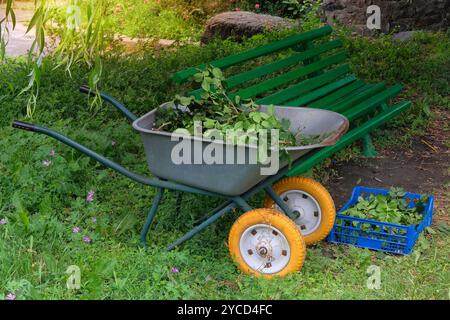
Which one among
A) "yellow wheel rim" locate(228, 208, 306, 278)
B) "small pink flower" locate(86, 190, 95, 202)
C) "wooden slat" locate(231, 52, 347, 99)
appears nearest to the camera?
"yellow wheel rim" locate(228, 208, 306, 278)

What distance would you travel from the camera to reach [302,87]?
5.46m

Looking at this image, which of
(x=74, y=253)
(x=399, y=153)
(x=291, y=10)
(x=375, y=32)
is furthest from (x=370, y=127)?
(x=291, y=10)

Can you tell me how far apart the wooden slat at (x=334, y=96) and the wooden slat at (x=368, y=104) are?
0.19 meters

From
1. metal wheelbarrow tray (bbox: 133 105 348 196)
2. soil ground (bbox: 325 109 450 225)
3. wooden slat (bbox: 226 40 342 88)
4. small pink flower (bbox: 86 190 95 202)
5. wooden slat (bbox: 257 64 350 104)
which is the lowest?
soil ground (bbox: 325 109 450 225)

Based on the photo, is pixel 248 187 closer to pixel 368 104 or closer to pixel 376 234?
pixel 376 234

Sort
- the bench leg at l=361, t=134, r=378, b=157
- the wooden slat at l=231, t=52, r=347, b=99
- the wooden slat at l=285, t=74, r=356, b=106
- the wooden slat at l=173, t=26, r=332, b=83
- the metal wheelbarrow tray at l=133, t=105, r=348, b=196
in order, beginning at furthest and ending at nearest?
the bench leg at l=361, t=134, r=378, b=157 → the wooden slat at l=285, t=74, r=356, b=106 → the wooden slat at l=231, t=52, r=347, b=99 → the wooden slat at l=173, t=26, r=332, b=83 → the metal wheelbarrow tray at l=133, t=105, r=348, b=196

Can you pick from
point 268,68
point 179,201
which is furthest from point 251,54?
point 179,201

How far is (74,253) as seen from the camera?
3945 millimetres

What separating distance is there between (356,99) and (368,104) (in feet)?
0.37

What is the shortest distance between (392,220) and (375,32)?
5349 millimetres

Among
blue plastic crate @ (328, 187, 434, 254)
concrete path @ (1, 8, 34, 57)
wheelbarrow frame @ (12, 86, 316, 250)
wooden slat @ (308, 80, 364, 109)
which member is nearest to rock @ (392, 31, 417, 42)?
wooden slat @ (308, 80, 364, 109)

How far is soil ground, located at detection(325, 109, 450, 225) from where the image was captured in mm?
5176

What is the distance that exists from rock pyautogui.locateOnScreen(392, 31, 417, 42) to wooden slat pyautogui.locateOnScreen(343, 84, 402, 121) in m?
2.88

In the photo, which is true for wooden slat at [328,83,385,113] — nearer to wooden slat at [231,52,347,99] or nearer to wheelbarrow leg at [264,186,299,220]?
wooden slat at [231,52,347,99]
